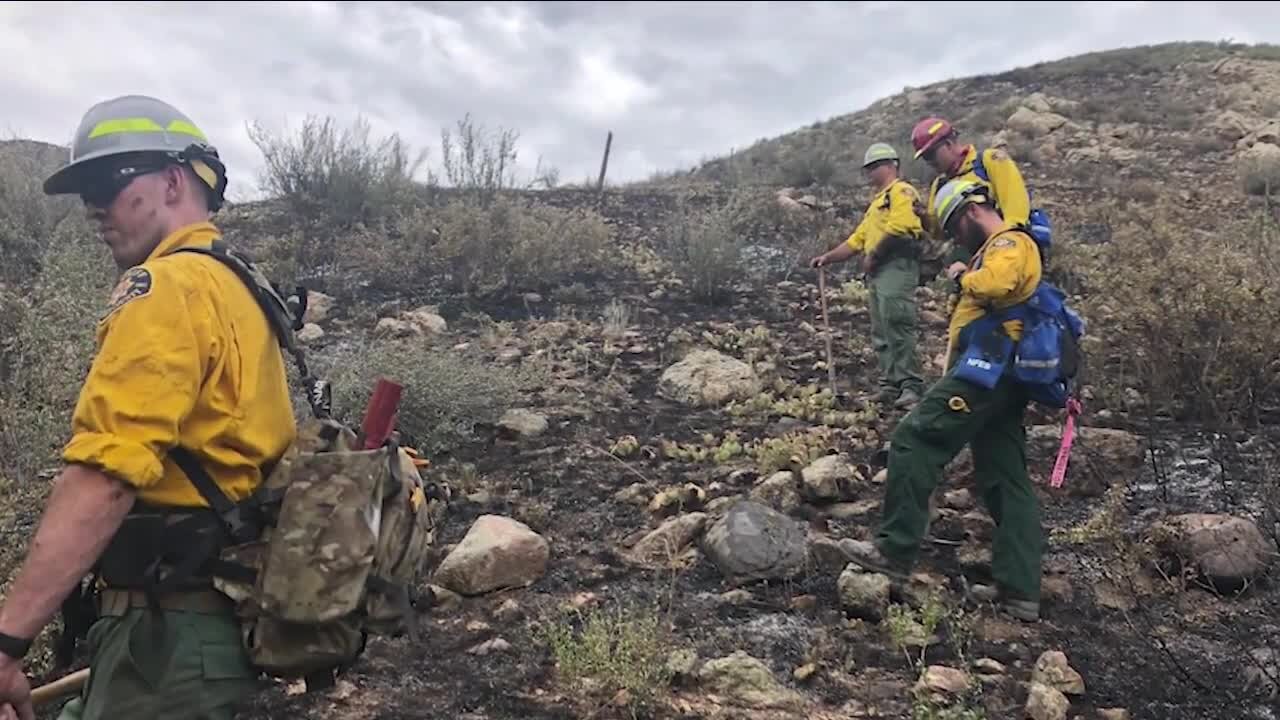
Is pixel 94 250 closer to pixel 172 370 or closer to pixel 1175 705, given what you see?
pixel 172 370

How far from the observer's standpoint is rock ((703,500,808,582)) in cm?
385

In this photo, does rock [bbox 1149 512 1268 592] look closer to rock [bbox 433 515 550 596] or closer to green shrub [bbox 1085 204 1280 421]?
green shrub [bbox 1085 204 1280 421]

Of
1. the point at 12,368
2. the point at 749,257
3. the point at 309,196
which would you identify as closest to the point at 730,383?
the point at 749,257

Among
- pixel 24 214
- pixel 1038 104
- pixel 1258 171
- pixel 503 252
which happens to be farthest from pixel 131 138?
pixel 1038 104

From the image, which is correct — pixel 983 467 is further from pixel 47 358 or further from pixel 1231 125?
pixel 1231 125

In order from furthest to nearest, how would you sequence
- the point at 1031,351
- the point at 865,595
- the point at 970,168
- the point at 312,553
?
the point at 970,168 < the point at 1031,351 < the point at 865,595 < the point at 312,553

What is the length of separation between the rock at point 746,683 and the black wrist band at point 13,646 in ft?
6.67

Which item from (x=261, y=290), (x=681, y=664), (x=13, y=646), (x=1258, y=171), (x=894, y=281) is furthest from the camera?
(x=1258, y=171)

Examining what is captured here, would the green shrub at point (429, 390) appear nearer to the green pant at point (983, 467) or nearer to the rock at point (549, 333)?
the rock at point (549, 333)

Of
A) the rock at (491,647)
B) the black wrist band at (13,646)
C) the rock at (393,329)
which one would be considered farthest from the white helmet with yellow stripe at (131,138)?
the rock at (393,329)

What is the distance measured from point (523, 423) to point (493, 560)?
1.76m

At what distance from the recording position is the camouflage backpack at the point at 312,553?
178 centimetres

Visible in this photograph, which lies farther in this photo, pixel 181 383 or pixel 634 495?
pixel 634 495

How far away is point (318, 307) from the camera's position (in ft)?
24.5
